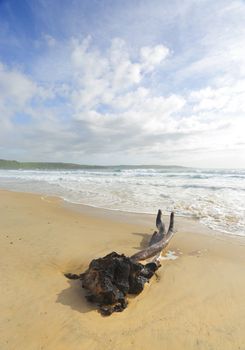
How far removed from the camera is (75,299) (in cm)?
306

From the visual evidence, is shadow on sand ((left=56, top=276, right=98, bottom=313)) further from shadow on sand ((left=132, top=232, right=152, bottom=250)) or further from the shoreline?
the shoreline

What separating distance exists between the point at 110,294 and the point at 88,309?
11.9 inches

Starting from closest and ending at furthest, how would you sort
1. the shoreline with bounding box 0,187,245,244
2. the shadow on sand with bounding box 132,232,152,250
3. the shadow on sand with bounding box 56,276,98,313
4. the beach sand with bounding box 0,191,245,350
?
the beach sand with bounding box 0,191,245,350
the shadow on sand with bounding box 56,276,98,313
the shadow on sand with bounding box 132,232,152,250
the shoreline with bounding box 0,187,245,244

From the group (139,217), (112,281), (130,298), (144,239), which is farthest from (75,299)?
(139,217)

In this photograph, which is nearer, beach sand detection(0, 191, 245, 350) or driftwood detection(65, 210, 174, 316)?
beach sand detection(0, 191, 245, 350)

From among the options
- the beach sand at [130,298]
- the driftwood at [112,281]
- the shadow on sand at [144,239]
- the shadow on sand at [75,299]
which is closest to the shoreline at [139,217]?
the beach sand at [130,298]

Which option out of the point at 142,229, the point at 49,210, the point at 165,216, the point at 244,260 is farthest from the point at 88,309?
the point at 49,210

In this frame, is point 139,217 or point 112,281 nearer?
point 112,281

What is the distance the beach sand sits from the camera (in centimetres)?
245

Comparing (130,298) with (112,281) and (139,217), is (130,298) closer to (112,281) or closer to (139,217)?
(112,281)

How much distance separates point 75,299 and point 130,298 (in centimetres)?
71

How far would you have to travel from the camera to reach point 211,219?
7418 millimetres

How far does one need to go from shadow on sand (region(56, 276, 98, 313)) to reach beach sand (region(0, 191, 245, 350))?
0.01 m

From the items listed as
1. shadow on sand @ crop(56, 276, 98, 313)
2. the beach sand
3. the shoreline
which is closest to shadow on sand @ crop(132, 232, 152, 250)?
the beach sand
